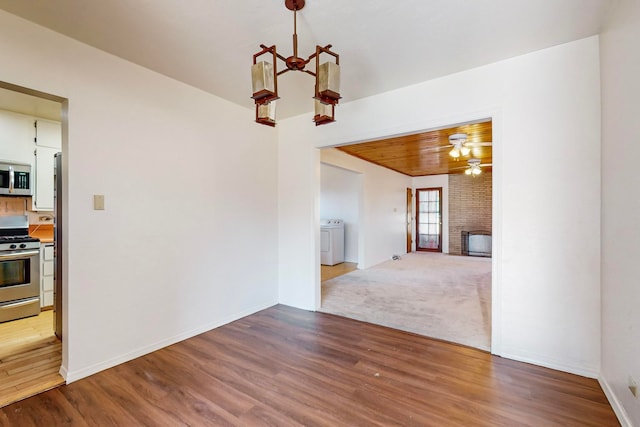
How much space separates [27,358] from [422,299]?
14.2 ft

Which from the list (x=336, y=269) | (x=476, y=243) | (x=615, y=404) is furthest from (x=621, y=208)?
(x=476, y=243)

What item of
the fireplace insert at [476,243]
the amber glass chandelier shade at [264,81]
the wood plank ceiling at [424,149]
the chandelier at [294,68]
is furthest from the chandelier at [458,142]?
the fireplace insert at [476,243]

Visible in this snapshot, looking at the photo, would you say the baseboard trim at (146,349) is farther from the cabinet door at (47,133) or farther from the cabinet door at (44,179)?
the cabinet door at (47,133)

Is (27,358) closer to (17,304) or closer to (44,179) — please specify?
(17,304)

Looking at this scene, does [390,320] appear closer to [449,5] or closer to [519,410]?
[519,410]

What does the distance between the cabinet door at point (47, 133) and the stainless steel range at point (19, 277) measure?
1.14 metres

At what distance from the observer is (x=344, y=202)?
7613mm

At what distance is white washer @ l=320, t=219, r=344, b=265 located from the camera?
6891 millimetres

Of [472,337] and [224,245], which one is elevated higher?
[224,245]

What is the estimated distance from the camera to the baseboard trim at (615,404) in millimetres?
1635

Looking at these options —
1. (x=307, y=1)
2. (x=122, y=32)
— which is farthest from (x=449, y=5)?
(x=122, y=32)

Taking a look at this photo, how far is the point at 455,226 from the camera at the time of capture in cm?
894

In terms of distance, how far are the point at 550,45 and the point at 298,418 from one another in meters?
3.22

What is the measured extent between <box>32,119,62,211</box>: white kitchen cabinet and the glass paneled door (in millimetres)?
8940
